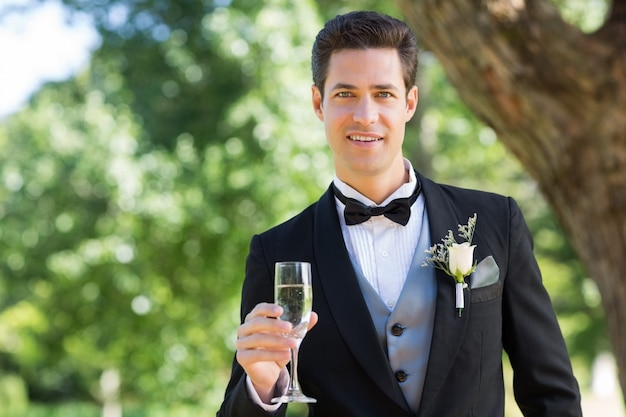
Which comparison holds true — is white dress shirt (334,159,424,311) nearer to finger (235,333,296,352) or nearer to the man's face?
the man's face

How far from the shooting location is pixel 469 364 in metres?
2.46

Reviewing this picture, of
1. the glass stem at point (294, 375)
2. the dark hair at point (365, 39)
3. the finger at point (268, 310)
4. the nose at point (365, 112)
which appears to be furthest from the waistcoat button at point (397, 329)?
the dark hair at point (365, 39)

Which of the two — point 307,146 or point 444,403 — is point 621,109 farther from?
point 307,146

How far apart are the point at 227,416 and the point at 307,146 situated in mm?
8788

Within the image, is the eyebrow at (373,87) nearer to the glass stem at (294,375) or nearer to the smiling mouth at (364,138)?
the smiling mouth at (364,138)

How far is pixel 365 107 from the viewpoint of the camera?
2.52 m

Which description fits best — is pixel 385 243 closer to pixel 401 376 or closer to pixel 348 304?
pixel 348 304

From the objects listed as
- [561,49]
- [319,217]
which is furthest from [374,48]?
[561,49]

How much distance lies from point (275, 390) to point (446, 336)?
44 cm

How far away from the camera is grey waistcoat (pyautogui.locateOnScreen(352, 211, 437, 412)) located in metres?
2.48

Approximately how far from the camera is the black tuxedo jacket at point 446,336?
8.01ft

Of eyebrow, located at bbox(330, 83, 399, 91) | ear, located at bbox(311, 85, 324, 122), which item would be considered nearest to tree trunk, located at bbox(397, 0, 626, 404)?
ear, located at bbox(311, 85, 324, 122)

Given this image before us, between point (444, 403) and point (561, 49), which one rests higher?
point (561, 49)

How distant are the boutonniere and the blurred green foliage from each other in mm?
8590
